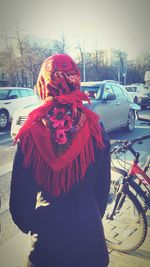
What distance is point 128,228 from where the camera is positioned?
10.5 ft

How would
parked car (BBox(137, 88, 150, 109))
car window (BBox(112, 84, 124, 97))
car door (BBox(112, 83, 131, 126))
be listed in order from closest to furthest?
car door (BBox(112, 83, 131, 126))
car window (BBox(112, 84, 124, 97))
parked car (BBox(137, 88, 150, 109))

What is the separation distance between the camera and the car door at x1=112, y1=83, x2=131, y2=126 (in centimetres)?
880

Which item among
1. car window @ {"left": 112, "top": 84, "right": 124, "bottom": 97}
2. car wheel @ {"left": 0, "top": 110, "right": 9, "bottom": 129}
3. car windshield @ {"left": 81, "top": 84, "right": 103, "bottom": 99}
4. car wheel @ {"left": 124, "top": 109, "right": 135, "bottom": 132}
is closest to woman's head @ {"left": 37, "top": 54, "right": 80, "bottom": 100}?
car windshield @ {"left": 81, "top": 84, "right": 103, "bottom": 99}

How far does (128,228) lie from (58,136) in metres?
2.15

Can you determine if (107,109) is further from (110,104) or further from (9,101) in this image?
(9,101)

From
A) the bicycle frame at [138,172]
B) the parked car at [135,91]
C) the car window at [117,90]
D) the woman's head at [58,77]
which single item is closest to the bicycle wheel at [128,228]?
the bicycle frame at [138,172]

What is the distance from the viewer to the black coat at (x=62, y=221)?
1.52m

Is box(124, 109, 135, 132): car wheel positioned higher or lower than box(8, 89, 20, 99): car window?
lower

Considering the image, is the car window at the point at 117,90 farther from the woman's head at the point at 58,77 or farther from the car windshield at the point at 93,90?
the woman's head at the point at 58,77

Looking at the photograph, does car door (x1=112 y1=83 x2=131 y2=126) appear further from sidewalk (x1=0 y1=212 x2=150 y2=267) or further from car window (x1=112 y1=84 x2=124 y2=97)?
sidewalk (x1=0 y1=212 x2=150 y2=267)

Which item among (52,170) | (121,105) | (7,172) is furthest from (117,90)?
(52,170)

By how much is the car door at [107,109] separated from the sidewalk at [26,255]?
4920 millimetres

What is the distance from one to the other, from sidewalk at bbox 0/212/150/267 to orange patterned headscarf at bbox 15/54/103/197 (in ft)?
5.22

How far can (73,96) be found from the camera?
5.08ft
